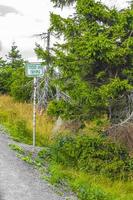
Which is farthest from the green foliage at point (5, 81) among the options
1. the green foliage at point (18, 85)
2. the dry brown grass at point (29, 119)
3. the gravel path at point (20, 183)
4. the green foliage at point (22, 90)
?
the gravel path at point (20, 183)

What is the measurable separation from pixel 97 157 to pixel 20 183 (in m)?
2.83

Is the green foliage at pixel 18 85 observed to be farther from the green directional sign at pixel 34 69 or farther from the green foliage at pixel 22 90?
the green directional sign at pixel 34 69

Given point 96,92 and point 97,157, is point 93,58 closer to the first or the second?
point 96,92

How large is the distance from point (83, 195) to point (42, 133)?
326 inches

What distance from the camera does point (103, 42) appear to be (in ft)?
37.1

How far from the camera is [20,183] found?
10.0m

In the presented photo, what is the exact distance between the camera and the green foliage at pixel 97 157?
11.9 m

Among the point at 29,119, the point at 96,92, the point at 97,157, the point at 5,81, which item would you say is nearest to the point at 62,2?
the point at 29,119

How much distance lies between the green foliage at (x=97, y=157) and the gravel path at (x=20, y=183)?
4.43ft

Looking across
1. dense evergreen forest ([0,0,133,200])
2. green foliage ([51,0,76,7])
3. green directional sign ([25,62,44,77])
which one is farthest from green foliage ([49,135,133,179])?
green foliage ([51,0,76,7])

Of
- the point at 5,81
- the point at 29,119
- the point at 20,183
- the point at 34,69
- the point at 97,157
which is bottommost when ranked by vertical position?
the point at 20,183

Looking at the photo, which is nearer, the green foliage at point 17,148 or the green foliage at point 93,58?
the green foliage at point 93,58

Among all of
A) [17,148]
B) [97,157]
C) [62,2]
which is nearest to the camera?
[97,157]

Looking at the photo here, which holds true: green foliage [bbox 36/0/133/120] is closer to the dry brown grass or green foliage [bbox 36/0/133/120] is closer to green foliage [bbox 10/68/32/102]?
the dry brown grass
